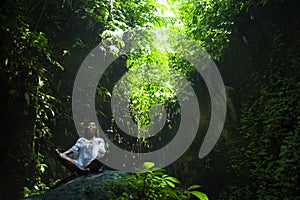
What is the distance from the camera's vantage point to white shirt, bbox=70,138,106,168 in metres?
5.20

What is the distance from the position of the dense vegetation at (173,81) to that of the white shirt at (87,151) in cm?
63

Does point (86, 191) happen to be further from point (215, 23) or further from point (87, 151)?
point (215, 23)

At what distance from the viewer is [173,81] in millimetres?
9203

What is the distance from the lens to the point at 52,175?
573 centimetres

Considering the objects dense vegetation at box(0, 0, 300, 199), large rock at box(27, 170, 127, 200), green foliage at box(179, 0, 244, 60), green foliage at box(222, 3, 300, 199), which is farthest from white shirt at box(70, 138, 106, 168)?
green foliage at box(179, 0, 244, 60)

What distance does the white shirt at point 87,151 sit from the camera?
520cm

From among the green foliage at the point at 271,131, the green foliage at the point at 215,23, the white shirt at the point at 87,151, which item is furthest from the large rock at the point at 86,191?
the green foliage at the point at 215,23

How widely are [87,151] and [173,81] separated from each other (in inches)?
185

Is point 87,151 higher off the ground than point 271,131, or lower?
lower

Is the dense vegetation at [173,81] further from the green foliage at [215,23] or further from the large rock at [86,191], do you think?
the large rock at [86,191]

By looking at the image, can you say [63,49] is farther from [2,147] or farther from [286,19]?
[286,19]

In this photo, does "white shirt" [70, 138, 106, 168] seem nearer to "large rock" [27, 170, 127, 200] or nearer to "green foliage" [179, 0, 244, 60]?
"large rock" [27, 170, 127, 200]

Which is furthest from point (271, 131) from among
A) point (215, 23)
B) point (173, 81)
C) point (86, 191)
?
point (173, 81)

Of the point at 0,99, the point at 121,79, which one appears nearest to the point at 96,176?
the point at 0,99
